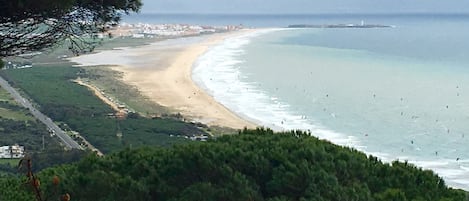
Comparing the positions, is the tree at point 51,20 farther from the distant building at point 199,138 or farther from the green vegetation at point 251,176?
the distant building at point 199,138

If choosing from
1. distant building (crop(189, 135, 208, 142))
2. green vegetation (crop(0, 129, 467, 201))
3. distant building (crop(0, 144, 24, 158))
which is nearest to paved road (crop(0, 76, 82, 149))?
distant building (crop(0, 144, 24, 158))

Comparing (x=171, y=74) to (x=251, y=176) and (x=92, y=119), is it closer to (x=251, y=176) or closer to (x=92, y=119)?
(x=92, y=119)

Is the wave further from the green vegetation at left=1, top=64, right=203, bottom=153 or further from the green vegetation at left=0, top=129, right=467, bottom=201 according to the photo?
the green vegetation at left=0, top=129, right=467, bottom=201

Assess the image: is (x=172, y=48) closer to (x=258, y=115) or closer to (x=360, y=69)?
(x=360, y=69)

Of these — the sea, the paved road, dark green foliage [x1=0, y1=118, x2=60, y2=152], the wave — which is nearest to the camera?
dark green foliage [x1=0, y1=118, x2=60, y2=152]

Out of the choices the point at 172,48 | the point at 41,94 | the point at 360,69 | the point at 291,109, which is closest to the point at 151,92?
the point at 41,94

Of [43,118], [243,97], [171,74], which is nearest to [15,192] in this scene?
[43,118]
